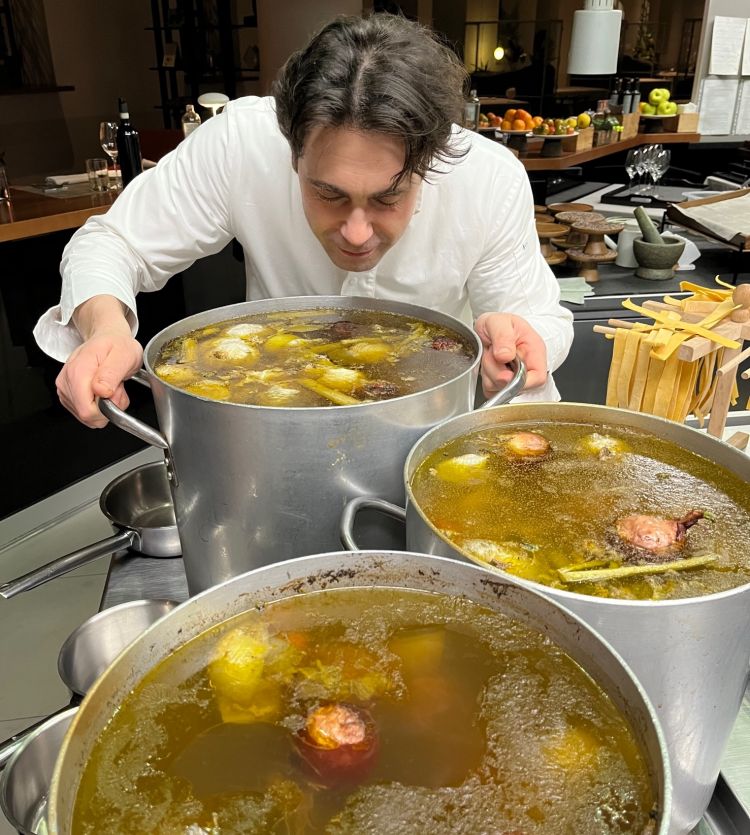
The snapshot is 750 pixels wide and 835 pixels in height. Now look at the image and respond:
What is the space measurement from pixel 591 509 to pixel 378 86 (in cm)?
72

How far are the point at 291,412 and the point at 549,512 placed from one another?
38 cm

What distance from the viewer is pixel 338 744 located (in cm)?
62

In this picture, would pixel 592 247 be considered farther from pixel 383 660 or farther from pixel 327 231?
pixel 383 660

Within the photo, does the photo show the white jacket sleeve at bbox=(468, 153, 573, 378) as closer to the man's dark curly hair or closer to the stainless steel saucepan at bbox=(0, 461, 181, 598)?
the man's dark curly hair

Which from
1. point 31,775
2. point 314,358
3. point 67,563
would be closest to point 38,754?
point 31,775

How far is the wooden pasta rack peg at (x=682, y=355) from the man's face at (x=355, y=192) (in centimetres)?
45

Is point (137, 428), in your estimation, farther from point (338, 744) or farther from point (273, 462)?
point (338, 744)

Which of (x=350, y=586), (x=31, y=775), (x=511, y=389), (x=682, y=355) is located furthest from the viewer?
(x=682, y=355)

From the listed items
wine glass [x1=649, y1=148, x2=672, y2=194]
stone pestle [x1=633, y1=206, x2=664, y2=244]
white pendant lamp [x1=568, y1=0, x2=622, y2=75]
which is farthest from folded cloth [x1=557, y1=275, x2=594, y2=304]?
white pendant lamp [x1=568, y1=0, x2=622, y2=75]

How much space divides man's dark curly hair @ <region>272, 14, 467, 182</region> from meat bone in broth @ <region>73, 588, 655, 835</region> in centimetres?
77

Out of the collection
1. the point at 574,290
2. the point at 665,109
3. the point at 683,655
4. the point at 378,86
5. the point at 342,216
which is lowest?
the point at 574,290

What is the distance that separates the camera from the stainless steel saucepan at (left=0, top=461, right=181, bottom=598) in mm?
1375

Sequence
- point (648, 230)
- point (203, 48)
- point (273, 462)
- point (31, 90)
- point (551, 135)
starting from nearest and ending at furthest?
point (273, 462)
point (648, 230)
point (551, 135)
point (31, 90)
point (203, 48)

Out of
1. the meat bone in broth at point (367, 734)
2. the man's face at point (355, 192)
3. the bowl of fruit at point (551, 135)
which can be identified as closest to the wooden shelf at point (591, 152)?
the bowl of fruit at point (551, 135)
